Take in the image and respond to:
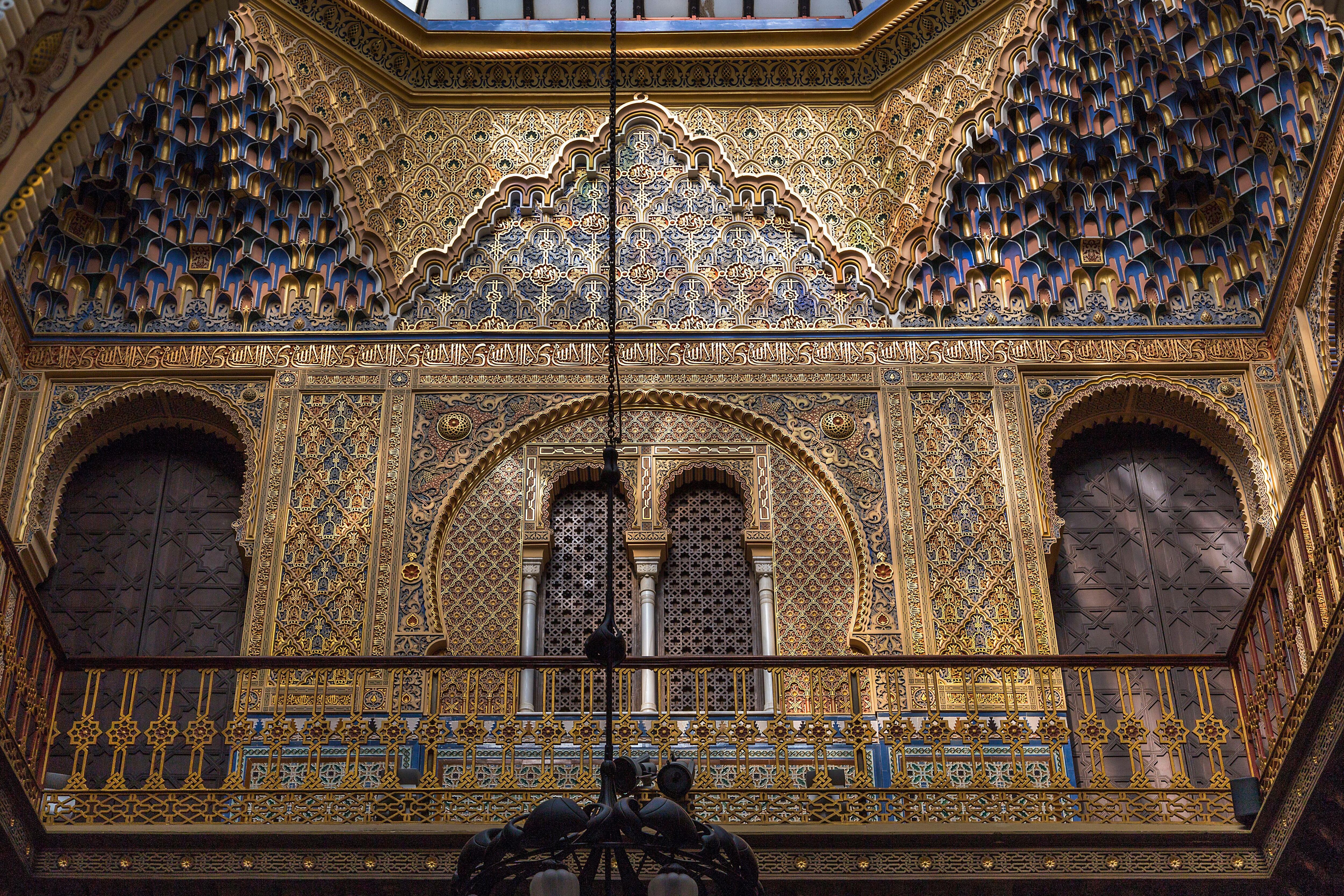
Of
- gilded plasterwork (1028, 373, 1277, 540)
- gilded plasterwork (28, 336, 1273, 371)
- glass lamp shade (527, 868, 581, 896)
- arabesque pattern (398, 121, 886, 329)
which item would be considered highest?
arabesque pattern (398, 121, 886, 329)

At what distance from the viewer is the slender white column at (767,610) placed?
8.34 metres

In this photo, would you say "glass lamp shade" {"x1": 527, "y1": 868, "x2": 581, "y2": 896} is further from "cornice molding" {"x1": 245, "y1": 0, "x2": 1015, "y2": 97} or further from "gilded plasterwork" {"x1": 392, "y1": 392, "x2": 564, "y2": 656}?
"cornice molding" {"x1": 245, "y1": 0, "x2": 1015, "y2": 97}

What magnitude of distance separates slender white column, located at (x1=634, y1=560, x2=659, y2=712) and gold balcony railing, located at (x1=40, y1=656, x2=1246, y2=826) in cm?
3

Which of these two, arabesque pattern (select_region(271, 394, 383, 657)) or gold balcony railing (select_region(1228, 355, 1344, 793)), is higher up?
arabesque pattern (select_region(271, 394, 383, 657))

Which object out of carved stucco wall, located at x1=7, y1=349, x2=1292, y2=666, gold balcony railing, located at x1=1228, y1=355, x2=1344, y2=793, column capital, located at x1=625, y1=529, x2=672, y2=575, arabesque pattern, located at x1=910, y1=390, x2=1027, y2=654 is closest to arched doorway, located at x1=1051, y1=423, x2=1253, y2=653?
carved stucco wall, located at x1=7, y1=349, x2=1292, y2=666

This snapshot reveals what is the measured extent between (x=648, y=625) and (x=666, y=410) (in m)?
1.24

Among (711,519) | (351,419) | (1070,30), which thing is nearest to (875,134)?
(1070,30)

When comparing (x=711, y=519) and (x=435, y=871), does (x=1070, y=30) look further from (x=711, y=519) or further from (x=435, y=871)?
(x=435, y=871)

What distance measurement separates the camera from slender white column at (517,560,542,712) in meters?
8.34

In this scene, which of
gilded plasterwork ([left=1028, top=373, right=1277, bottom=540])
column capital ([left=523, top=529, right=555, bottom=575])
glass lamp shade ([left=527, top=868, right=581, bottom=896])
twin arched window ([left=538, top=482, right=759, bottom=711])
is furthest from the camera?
gilded plasterwork ([left=1028, top=373, right=1277, bottom=540])

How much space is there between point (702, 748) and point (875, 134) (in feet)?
13.8

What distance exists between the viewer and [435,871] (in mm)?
6781

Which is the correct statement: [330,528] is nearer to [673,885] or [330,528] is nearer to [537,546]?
[537,546]

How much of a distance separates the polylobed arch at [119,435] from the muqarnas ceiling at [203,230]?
421 mm
